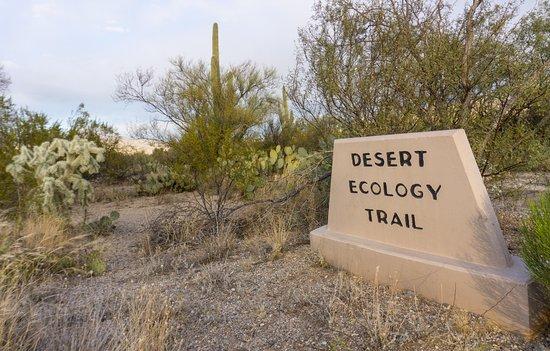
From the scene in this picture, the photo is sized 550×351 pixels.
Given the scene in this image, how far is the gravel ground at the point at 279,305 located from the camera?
277 centimetres

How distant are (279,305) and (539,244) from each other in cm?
192

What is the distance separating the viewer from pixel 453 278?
311 centimetres

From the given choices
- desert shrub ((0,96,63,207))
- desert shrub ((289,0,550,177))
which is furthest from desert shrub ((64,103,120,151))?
A: desert shrub ((289,0,550,177))

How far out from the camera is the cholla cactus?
22.9 ft

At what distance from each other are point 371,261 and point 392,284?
0.97 ft

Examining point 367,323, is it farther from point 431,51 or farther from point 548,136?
point 548,136

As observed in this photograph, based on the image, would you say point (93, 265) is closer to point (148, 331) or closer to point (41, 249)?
point (41, 249)

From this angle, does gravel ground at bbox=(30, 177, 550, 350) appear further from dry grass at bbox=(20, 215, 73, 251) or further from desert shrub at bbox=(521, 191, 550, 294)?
dry grass at bbox=(20, 215, 73, 251)

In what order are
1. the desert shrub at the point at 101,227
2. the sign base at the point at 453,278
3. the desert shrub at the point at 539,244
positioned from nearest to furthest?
the desert shrub at the point at 539,244 < the sign base at the point at 453,278 < the desert shrub at the point at 101,227

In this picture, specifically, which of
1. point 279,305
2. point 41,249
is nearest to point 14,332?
point 279,305

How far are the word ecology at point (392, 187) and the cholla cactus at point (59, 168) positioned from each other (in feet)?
16.7

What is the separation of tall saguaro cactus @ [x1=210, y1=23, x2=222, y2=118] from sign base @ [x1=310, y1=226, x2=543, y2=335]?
1265 centimetres

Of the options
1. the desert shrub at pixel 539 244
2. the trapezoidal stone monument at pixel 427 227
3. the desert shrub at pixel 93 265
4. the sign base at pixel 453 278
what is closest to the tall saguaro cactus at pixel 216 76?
the desert shrub at pixel 93 265

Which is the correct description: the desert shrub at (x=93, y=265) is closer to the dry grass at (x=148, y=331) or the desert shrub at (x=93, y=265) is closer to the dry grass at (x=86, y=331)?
the dry grass at (x=86, y=331)
